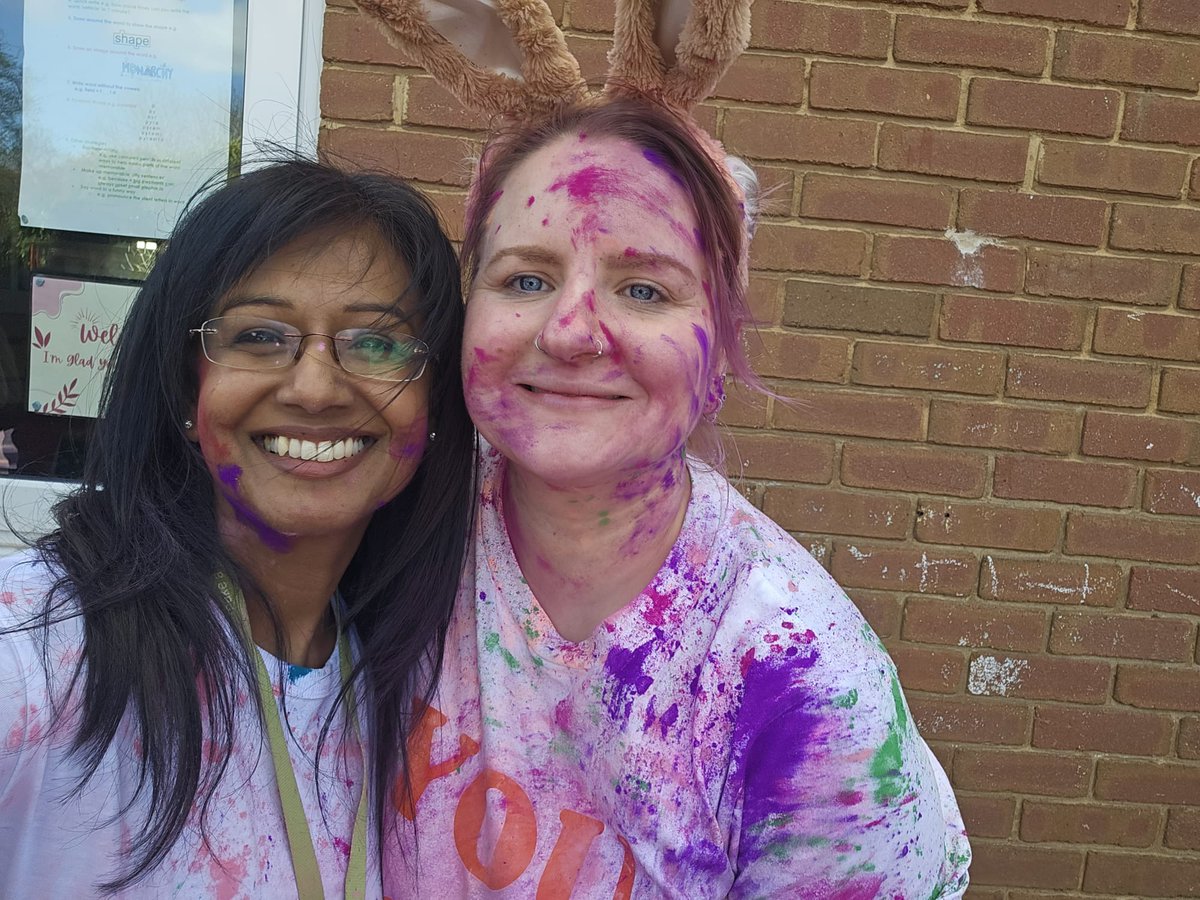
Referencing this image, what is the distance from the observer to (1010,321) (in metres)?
2.70

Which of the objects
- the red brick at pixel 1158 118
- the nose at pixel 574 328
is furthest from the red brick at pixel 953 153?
the nose at pixel 574 328

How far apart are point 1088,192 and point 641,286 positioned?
1897mm

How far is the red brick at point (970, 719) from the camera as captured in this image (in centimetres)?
280

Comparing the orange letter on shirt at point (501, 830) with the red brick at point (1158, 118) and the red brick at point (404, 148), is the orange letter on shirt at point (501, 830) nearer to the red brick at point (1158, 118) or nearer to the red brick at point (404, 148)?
the red brick at point (404, 148)

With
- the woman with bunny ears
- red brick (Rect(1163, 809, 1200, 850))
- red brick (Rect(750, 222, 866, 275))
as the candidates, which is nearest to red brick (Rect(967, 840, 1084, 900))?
red brick (Rect(1163, 809, 1200, 850))

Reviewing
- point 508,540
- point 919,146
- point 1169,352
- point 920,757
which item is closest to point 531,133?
point 508,540

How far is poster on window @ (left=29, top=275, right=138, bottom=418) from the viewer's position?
8.75 feet

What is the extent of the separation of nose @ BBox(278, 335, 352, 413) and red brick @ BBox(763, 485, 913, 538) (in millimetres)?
1599

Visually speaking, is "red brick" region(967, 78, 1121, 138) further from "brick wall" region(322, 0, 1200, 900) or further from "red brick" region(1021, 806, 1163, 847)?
"red brick" region(1021, 806, 1163, 847)

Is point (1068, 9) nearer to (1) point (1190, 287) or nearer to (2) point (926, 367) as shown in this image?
(1) point (1190, 287)

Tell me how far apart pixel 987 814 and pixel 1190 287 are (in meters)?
1.67

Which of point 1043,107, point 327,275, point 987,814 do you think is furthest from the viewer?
point 987,814

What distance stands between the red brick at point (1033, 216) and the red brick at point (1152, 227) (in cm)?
5

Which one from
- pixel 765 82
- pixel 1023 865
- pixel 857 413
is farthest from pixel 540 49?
pixel 1023 865
